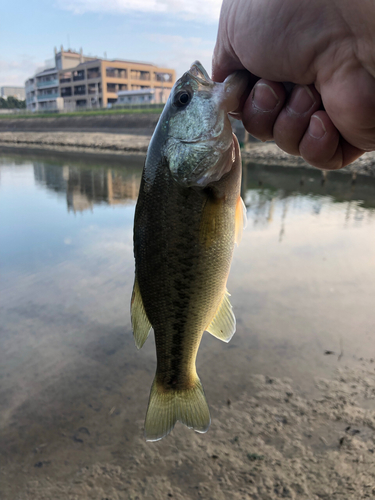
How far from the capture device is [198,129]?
1.98 meters

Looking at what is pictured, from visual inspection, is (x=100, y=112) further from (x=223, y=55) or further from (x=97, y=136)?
(x=223, y=55)

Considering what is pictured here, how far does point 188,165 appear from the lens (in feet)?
6.27

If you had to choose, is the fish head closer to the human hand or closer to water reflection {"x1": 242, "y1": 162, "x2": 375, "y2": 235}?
the human hand

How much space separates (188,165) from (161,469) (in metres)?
3.36

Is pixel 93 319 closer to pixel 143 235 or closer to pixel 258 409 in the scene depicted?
pixel 258 409

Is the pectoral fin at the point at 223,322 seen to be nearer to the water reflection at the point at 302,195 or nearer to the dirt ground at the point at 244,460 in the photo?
the dirt ground at the point at 244,460

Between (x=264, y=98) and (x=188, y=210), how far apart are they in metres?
0.82

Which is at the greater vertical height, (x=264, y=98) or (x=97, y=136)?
(x=264, y=98)

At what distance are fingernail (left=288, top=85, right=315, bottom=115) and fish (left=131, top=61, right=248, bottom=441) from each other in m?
0.30

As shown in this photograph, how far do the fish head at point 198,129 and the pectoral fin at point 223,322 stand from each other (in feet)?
2.72

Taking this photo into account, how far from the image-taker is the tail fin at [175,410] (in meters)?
2.33

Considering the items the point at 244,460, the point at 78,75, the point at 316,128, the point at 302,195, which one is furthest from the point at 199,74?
the point at 78,75

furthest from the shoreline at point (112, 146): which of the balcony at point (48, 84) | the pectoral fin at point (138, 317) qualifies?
the balcony at point (48, 84)

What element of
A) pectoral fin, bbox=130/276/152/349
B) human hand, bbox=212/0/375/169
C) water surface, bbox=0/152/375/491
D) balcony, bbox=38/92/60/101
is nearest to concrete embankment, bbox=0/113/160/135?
balcony, bbox=38/92/60/101
